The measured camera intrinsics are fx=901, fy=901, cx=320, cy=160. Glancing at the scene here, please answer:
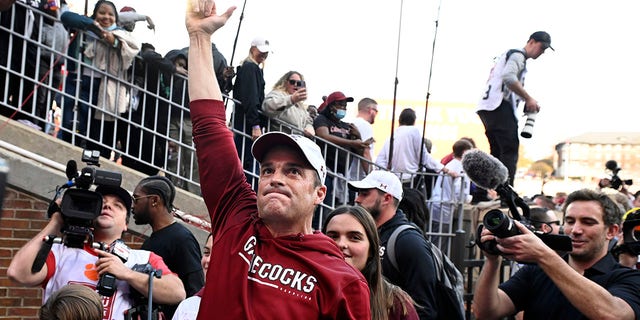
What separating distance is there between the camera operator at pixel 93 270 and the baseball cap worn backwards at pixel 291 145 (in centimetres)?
166

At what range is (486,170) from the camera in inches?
170

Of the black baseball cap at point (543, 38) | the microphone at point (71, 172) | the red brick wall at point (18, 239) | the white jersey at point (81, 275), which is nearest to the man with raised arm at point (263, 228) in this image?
the microphone at point (71, 172)

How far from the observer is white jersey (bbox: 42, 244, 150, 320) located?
15.8 feet

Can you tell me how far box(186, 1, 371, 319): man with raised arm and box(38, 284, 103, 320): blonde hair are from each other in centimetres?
126

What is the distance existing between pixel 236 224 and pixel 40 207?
439 cm

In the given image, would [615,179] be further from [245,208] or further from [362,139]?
[245,208]

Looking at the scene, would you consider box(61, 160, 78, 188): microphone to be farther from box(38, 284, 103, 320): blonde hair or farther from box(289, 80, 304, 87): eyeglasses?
box(289, 80, 304, 87): eyeglasses

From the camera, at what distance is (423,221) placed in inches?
279

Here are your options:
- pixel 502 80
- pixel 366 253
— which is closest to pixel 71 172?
pixel 366 253

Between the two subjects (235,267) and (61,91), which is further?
(61,91)

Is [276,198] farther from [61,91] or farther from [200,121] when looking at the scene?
[61,91]

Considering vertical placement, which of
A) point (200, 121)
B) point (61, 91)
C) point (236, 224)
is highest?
point (61, 91)

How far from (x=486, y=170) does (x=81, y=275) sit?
2.22 meters

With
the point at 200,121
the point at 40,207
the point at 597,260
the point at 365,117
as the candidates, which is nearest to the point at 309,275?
the point at 200,121
